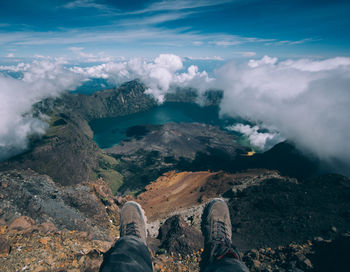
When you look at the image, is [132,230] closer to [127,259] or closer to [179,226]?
[127,259]

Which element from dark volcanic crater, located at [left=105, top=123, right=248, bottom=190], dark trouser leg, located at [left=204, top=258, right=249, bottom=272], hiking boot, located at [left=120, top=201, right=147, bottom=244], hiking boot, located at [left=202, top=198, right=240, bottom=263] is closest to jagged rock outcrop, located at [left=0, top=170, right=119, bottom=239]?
hiking boot, located at [left=120, top=201, right=147, bottom=244]

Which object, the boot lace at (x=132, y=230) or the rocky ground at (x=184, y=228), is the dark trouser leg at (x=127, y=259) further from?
the boot lace at (x=132, y=230)

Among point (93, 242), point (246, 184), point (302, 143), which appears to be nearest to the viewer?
point (93, 242)

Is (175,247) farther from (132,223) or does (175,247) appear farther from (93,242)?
(93,242)

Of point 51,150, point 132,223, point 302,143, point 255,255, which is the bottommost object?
point 51,150

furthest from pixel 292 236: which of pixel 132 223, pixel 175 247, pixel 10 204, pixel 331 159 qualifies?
pixel 331 159

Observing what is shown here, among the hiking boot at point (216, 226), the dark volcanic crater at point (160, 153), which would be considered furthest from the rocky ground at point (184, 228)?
the dark volcanic crater at point (160, 153)
